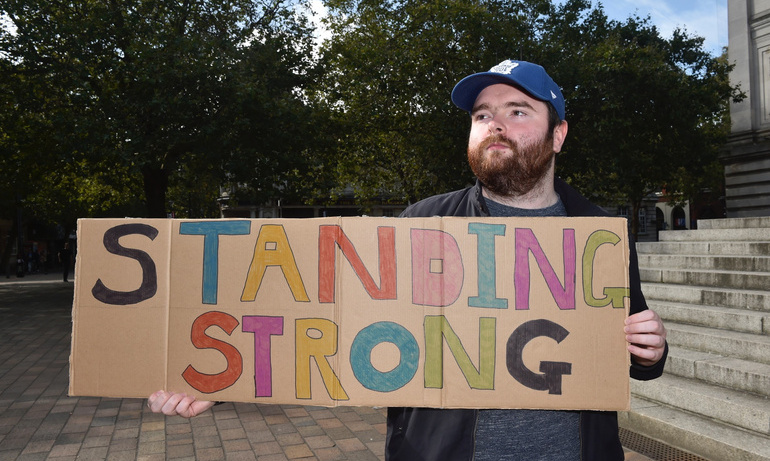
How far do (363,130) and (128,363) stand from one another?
19186mm

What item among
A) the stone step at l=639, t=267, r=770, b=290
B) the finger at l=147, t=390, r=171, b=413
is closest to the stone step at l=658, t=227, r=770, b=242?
the stone step at l=639, t=267, r=770, b=290

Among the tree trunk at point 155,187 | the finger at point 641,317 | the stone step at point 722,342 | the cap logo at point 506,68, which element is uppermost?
the tree trunk at point 155,187

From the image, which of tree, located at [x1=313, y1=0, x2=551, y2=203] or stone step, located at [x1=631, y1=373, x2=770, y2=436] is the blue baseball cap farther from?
tree, located at [x1=313, y1=0, x2=551, y2=203]

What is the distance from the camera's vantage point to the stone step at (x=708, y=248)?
25.1 feet

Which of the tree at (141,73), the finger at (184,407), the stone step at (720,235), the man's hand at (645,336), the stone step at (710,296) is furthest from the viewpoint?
the tree at (141,73)

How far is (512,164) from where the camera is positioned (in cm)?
199

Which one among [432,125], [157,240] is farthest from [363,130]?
[157,240]

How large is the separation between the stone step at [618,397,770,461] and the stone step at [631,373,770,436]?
0.06 meters

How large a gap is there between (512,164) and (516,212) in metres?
0.24

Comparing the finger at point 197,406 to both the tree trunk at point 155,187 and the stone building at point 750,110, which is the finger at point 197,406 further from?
the stone building at point 750,110

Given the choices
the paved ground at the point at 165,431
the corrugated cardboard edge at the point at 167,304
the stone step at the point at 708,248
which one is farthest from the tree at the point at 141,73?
the corrugated cardboard edge at the point at 167,304

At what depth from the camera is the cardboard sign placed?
5.96ft

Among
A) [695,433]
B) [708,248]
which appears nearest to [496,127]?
[695,433]

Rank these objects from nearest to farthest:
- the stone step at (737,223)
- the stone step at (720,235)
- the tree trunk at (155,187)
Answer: the stone step at (720,235)
the stone step at (737,223)
the tree trunk at (155,187)
